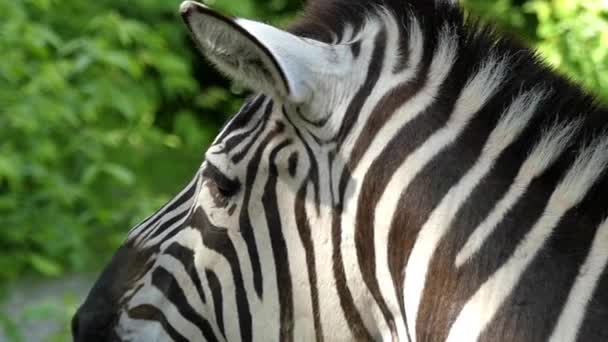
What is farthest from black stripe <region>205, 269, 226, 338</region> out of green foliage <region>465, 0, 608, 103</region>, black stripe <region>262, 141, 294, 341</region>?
green foliage <region>465, 0, 608, 103</region>

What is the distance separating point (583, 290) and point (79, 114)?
15.1 ft

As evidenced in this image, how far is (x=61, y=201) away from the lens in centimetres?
603

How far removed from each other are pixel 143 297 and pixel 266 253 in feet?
1.22

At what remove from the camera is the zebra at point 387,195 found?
7.82 ft

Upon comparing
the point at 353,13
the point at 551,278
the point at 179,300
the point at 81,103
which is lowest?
the point at 179,300

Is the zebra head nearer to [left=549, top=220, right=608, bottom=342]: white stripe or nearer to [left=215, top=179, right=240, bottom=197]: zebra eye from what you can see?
[left=215, top=179, right=240, bottom=197]: zebra eye

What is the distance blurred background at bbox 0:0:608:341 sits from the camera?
5.33m

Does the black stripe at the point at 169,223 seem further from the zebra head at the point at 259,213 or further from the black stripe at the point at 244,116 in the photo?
the black stripe at the point at 244,116

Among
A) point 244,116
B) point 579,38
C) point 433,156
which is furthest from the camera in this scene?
point 579,38

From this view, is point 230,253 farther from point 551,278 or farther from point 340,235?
point 551,278

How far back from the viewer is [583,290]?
2.32 meters

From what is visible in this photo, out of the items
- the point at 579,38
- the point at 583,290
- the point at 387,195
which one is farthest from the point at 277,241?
the point at 579,38

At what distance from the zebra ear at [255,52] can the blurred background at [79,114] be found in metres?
2.05

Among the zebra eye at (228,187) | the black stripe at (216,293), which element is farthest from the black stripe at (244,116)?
the black stripe at (216,293)
